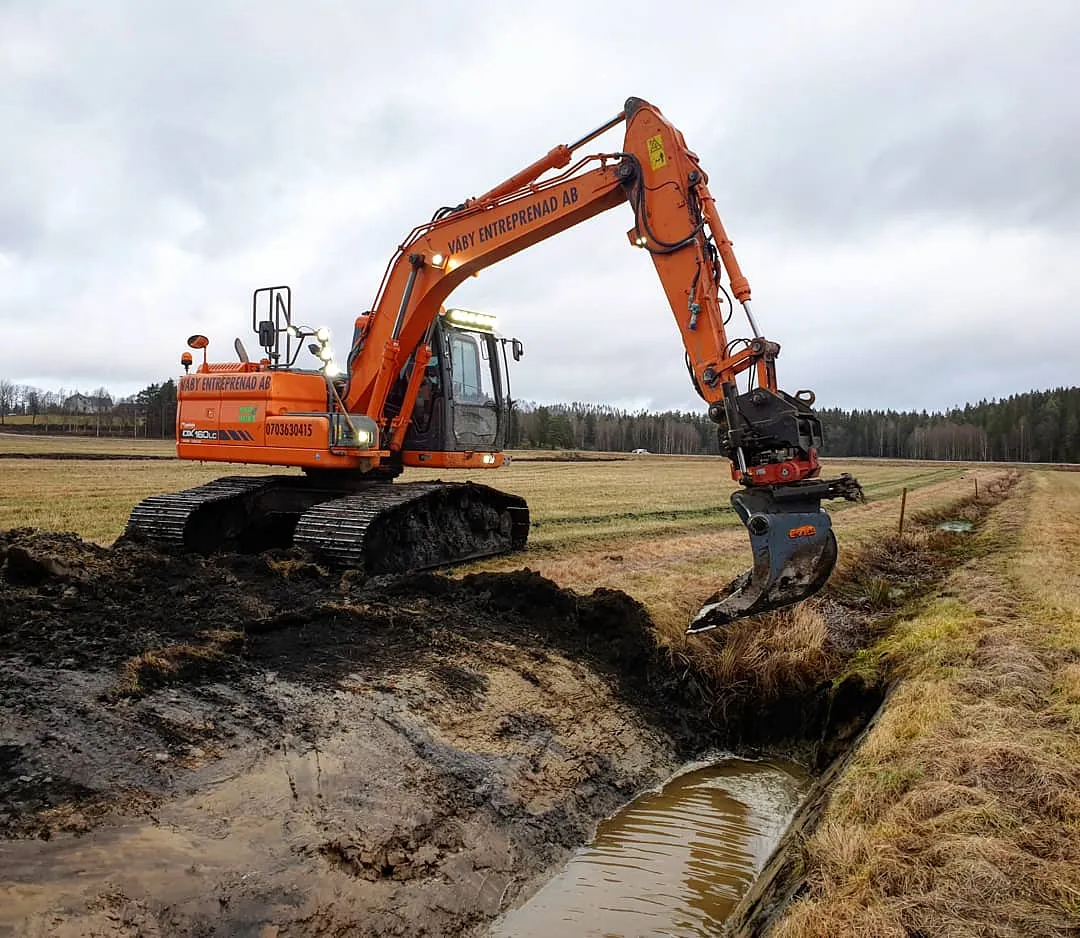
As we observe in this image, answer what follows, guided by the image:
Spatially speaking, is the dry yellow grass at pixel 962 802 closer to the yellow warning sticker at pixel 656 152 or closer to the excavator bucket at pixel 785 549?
the excavator bucket at pixel 785 549

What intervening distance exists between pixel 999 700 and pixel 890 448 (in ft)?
466

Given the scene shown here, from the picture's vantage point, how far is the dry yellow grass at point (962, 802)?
3369mm

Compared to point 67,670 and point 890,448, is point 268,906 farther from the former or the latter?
point 890,448

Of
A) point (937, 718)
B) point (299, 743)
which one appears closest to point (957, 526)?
point (937, 718)

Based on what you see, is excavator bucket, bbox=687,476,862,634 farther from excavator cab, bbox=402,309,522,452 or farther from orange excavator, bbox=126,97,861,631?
excavator cab, bbox=402,309,522,452

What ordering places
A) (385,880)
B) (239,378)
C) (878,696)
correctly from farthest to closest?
1. (239,378)
2. (878,696)
3. (385,880)

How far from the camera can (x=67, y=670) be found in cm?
525

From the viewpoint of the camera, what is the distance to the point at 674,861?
5105 mm

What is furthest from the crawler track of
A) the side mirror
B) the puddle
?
the puddle

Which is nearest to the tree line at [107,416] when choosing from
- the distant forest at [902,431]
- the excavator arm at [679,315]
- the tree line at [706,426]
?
the tree line at [706,426]

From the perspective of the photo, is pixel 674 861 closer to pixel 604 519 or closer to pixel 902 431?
pixel 604 519

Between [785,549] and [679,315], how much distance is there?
9.36 feet

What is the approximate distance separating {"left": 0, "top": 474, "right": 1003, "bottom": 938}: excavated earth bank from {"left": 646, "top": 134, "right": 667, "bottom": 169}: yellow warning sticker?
463 cm

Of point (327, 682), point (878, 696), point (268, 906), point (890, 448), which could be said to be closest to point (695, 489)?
point (878, 696)
